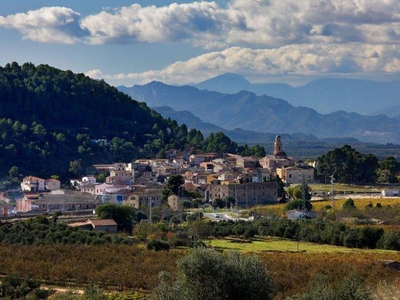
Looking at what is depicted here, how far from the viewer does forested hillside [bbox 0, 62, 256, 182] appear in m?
81.8

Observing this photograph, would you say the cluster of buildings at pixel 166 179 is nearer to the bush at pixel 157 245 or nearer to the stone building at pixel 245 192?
the stone building at pixel 245 192

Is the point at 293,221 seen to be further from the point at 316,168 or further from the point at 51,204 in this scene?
the point at 316,168

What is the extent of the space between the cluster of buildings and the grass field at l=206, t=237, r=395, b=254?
52.0 feet

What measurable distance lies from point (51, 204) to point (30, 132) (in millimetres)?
25330

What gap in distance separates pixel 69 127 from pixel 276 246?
54.3 m

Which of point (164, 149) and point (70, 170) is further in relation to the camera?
point (164, 149)

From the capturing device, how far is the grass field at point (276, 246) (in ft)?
134

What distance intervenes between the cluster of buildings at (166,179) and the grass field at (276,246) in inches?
624

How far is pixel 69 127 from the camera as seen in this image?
93.0 meters

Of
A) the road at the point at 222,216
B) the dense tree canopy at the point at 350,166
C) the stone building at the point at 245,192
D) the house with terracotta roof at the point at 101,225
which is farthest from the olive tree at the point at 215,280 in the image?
the dense tree canopy at the point at 350,166

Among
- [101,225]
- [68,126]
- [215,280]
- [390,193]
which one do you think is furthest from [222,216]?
[68,126]

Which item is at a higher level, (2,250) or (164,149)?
(164,149)

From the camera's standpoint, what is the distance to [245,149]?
99.9 meters

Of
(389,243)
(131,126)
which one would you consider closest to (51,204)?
(389,243)
